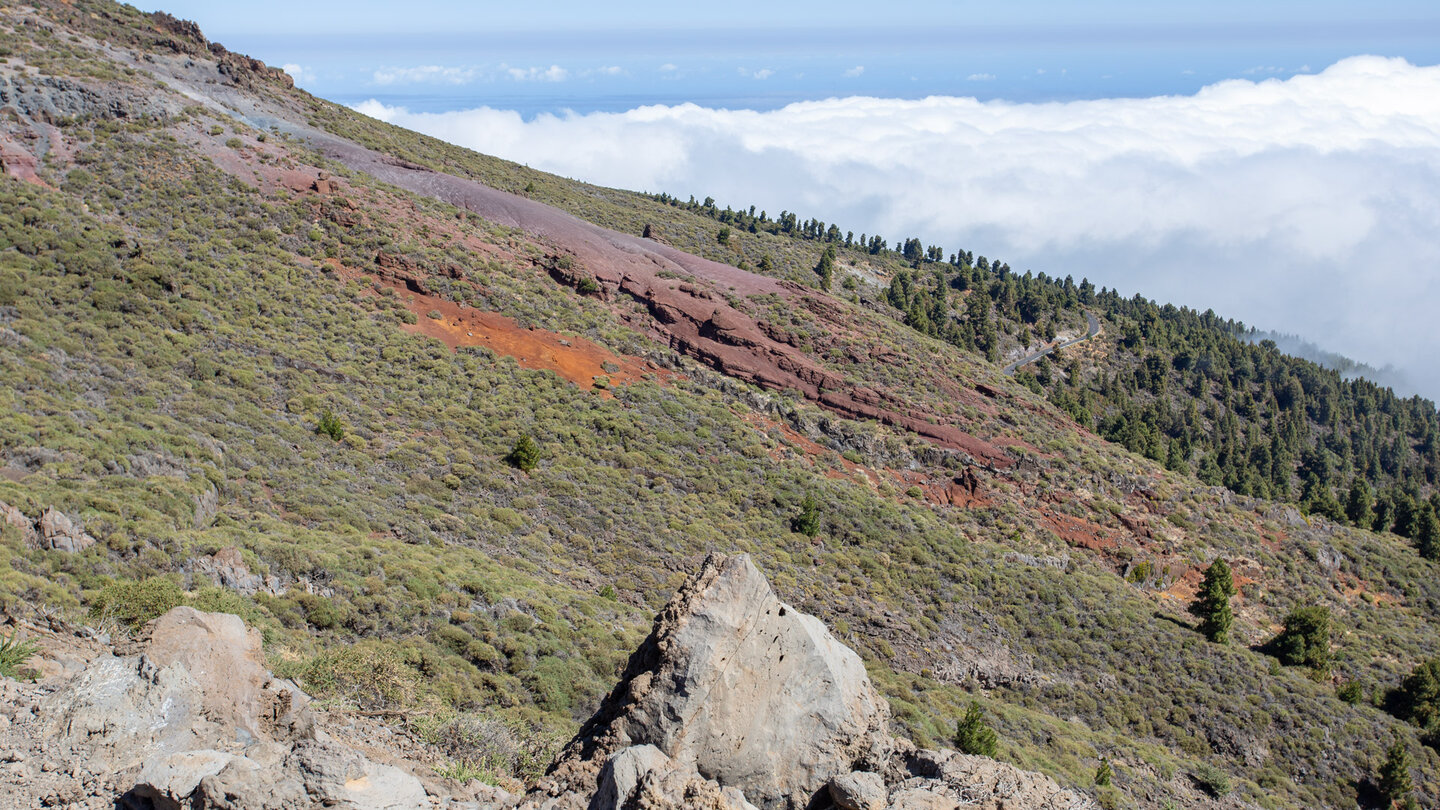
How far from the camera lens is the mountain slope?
15672mm

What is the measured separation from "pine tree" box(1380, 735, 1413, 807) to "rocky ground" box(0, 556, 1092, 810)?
82.2 feet

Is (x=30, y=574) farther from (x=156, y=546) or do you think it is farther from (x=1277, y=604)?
(x=1277, y=604)

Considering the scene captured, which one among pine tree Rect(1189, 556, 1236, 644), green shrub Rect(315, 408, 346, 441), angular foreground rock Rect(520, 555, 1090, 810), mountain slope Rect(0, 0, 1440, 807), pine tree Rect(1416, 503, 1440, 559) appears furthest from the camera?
pine tree Rect(1416, 503, 1440, 559)

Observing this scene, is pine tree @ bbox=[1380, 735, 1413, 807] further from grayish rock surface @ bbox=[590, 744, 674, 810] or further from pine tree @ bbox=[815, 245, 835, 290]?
pine tree @ bbox=[815, 245, 835, 290]

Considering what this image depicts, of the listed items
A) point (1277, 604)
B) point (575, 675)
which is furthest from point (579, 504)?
point (1277, 604)

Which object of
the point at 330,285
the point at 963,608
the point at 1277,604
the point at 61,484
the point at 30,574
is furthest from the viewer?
the point at 1277,604

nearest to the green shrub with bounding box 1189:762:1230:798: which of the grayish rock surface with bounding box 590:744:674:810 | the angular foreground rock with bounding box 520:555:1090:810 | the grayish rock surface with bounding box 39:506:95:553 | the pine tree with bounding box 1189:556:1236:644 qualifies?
the pine tree with bounding box 1189:556:1236:644

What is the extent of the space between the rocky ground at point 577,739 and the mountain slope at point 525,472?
8.35 ft

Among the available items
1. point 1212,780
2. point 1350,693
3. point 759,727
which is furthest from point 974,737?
point 1350,693

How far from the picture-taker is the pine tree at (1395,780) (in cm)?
2439

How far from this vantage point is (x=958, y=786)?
7.43 meters

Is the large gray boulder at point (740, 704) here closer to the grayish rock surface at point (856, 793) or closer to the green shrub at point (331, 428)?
the grayish rock surface at point (856, 793)

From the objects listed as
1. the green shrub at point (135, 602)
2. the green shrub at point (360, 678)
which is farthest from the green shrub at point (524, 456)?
the green shrub at point (135, 602)

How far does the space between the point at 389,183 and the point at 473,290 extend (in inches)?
547
